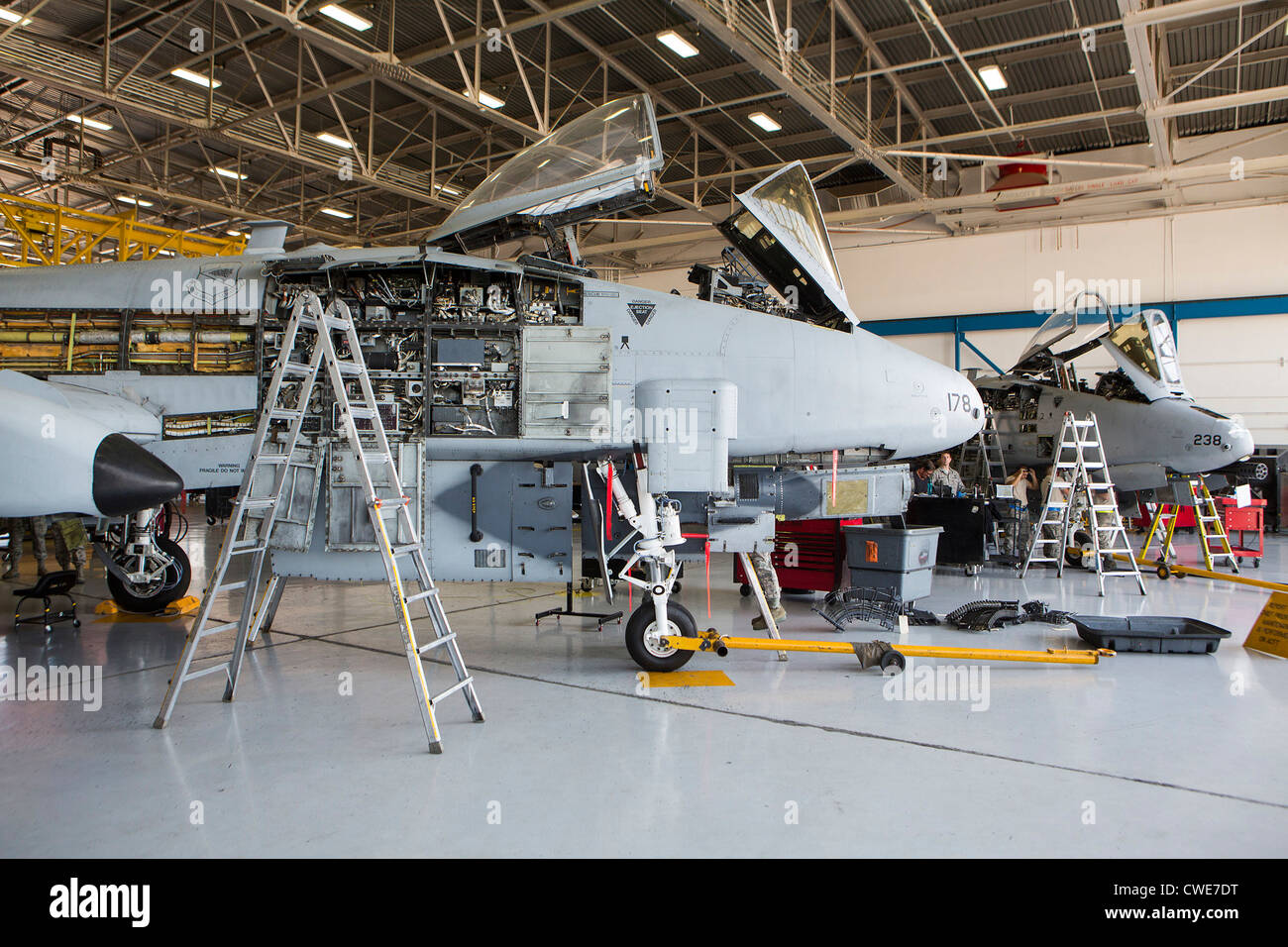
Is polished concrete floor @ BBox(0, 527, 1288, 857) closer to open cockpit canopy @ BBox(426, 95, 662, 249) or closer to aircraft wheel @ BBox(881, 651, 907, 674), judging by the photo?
aircraft wheel @ BBox(881, 651, 907, 674)

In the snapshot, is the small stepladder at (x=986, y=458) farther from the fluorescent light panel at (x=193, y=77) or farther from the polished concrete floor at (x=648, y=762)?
the fluorescent light panel at (x=193, y=77)

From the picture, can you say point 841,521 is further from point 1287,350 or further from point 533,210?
point 1287,350

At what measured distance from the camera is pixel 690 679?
5.39 meters

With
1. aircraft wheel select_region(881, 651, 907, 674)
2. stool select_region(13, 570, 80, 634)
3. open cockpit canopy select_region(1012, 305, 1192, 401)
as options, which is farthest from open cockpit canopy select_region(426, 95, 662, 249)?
open cockpit canopy select_region(1012, 305, 1192, 401)

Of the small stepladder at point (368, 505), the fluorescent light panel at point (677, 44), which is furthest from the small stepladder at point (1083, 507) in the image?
the fluorescent light panel at point (677, 44)

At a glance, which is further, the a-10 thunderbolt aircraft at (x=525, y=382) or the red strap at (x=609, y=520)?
the red strap at (x=609, y=520)

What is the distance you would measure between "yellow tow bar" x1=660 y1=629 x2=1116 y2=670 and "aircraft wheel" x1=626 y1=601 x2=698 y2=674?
0.30ft

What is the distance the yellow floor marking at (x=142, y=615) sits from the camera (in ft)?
24.5

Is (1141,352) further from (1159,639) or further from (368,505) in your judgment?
(368,505)

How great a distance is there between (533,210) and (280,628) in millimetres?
4290

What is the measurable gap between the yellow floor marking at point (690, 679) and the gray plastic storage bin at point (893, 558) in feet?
9.25

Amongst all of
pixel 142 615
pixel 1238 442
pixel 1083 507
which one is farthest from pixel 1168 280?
pixel 142 615

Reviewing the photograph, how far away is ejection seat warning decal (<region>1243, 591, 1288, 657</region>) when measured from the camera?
6.00 meters

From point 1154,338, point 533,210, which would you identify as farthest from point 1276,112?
point 533,210
